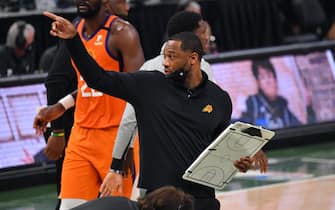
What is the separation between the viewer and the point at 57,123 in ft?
26.2

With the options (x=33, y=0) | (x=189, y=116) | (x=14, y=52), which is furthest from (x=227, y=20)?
(x=189, y=116)

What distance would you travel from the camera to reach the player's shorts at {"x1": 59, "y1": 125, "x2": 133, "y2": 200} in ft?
24.7

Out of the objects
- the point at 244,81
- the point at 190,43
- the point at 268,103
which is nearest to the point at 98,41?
the point at 190,43

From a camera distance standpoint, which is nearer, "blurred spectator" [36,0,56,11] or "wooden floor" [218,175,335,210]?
"wooden floor" [218,175,335,210]

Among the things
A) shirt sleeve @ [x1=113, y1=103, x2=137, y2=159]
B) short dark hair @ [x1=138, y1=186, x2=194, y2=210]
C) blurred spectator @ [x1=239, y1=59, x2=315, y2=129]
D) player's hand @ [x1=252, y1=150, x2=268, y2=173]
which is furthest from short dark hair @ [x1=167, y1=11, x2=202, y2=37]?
blurred spectator @ [x1=239, y1=59, x2=315, y2=129]

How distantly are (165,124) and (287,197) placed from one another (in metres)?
4.50

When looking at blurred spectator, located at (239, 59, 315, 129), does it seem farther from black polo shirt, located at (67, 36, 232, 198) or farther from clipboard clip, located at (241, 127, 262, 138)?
clipboard clip, located at (241, 127, 262, 138)

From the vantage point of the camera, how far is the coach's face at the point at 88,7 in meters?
7.56

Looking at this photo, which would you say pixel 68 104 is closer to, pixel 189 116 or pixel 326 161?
pixel 189 116

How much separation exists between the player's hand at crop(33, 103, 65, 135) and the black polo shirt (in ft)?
4.71

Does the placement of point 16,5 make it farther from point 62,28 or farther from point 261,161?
point 62,28

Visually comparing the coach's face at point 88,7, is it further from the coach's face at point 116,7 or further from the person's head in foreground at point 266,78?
the person's head in foreground at point 266,78

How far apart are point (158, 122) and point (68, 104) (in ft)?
5.92

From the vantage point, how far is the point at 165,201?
5316mm
